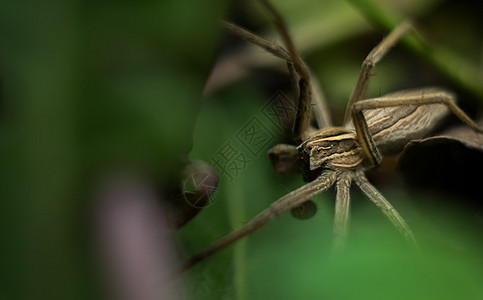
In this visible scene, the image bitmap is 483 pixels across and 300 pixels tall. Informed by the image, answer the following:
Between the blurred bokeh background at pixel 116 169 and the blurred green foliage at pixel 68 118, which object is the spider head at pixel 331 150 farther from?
the blurred green foliage at pixel 68 118

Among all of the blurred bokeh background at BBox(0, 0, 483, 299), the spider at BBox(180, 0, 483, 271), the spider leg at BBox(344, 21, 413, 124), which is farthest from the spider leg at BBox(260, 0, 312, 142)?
the blurred bokeh background at BBox(0, 0, 483, 299)

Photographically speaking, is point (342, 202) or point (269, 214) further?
point (342, 202)

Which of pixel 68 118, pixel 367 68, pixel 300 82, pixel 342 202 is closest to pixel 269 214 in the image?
pixel 342 202

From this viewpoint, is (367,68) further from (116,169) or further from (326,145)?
(116,169)

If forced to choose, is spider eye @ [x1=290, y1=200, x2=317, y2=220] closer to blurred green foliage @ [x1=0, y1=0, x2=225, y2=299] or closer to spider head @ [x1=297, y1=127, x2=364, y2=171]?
spider head @ [x1=297, y1=127, x2=364, y2=171]

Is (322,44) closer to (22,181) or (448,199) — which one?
(448,199)

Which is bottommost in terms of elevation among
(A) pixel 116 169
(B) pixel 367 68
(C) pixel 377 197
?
(C) pixel 377 197
